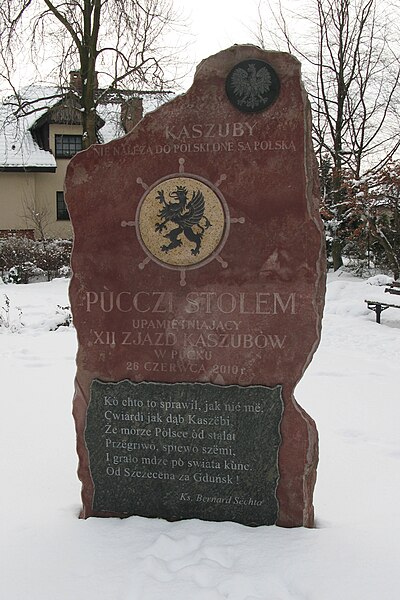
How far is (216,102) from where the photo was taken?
3250 millimetres

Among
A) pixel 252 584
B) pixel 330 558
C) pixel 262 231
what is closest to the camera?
pixel 252 584

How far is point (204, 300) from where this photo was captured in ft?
10.8

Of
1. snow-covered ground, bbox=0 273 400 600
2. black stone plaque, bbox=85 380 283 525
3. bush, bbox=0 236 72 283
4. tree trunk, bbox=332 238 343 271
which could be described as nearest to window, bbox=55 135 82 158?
bush, bbox=0 236 72 283

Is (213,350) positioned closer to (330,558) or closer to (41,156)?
(330,558)

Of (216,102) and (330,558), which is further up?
(216,102)

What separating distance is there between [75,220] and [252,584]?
7.00 ft

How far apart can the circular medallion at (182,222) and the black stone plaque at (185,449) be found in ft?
2.40

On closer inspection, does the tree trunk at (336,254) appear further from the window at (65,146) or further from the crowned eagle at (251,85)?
the crowned eagle at (251,85)

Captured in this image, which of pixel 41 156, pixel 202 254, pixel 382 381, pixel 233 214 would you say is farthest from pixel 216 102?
pixel 41 156

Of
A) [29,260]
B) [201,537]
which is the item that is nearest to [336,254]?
[29,260]

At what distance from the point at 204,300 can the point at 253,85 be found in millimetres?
1192

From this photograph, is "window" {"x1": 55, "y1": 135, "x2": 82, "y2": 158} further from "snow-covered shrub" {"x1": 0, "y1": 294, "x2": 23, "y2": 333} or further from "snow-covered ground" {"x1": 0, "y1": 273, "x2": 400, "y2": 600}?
"snow-covered ground" {"x1": 0, "y1": 273, "x2": 400, "y2": 600}

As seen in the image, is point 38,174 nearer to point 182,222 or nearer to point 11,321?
point 11,321

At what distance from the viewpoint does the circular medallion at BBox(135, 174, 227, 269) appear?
3.26 m
